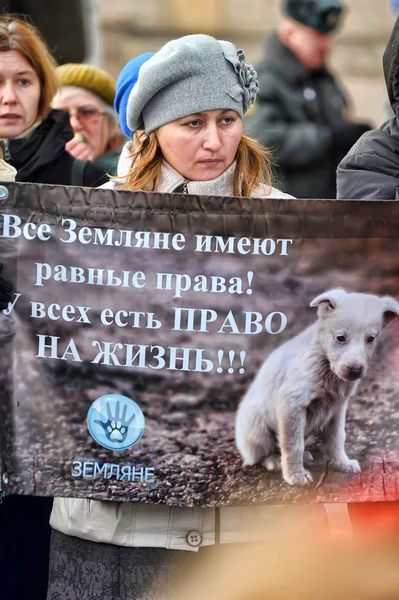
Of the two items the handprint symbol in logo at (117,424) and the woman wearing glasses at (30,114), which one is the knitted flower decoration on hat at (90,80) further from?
the handprint symbol in logo at (117,424)

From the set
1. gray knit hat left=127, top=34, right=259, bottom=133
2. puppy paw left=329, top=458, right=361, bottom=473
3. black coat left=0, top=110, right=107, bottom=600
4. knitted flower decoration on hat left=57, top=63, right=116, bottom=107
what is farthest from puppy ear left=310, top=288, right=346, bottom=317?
knitted flower decoration on hat left=57, top=63, right=116, bottom=107

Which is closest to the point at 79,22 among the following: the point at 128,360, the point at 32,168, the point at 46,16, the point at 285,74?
the point at 46,16

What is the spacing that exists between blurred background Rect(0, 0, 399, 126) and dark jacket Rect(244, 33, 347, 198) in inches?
333

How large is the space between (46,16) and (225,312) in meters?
5.19

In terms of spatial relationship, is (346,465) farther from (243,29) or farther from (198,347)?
(243,29)

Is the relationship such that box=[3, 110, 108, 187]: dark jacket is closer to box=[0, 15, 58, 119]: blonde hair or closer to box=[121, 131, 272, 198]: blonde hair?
box=[0, 15, 58, 119]: blonde hair

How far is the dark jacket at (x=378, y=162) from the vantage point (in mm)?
3338

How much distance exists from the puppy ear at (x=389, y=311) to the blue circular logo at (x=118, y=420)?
0.64 meters

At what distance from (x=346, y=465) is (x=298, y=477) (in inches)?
4.9

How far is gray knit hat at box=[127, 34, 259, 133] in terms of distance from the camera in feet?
→ 10.4

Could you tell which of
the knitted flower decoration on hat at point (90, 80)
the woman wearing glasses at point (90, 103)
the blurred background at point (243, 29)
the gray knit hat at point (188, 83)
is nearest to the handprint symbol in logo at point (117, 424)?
the gray knit hat at point (188, 83)

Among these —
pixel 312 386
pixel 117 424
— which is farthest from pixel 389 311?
→ pixel 117 424

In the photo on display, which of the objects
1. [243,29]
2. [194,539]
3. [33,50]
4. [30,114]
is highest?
[243,29]

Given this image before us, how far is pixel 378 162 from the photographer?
3.39m
